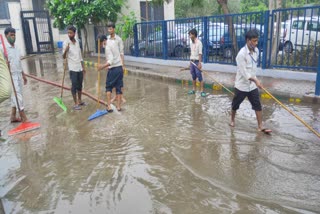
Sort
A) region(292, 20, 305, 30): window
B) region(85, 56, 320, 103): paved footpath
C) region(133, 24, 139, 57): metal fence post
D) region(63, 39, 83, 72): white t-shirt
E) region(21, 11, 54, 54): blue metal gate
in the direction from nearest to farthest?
region(63, 39, 83, 72): white t-shirt, region(85, 56, 320, 103): paved footpath, region(292, 20, 305, 30): window, region(133, 24, 139, 57): metal fence post, region(21, 11, 54, 54): blue metal gate

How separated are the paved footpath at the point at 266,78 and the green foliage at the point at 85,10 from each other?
16.0ft

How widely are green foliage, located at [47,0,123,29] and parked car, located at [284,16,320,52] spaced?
9.94 meters

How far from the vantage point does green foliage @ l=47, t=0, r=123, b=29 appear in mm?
15844

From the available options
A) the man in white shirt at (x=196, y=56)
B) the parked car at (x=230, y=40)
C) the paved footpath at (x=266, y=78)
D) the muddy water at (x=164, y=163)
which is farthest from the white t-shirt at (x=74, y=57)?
the parked car at (x=230, y=40)

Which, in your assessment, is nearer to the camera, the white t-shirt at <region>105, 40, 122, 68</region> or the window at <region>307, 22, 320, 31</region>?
the white t-shirt at <region>105, 40, 122, 68</region>

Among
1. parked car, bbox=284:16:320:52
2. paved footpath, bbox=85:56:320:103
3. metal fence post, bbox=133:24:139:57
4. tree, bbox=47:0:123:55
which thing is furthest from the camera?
tree, bbox=47:0:123:55

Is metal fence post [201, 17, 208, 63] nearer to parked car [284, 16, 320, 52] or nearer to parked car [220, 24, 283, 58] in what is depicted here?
parked car [220, 24, 283, 58]

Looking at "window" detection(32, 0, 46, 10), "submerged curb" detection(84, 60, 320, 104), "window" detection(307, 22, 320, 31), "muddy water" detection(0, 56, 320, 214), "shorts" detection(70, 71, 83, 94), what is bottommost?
"muddy water" detection(0, 56, 320, 214)

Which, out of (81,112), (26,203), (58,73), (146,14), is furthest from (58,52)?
(26,203)

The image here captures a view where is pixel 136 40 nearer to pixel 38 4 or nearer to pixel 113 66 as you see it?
pixel 113 66

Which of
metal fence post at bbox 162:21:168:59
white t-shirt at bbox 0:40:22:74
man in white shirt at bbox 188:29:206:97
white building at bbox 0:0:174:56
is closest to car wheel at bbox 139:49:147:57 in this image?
metal fence post at bbox 162:21:168:59

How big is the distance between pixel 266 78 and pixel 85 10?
1050cm

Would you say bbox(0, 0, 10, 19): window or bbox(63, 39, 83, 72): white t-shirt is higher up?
bbox(0, 0, 10, 19): window

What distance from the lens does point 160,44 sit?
44.0 ft
